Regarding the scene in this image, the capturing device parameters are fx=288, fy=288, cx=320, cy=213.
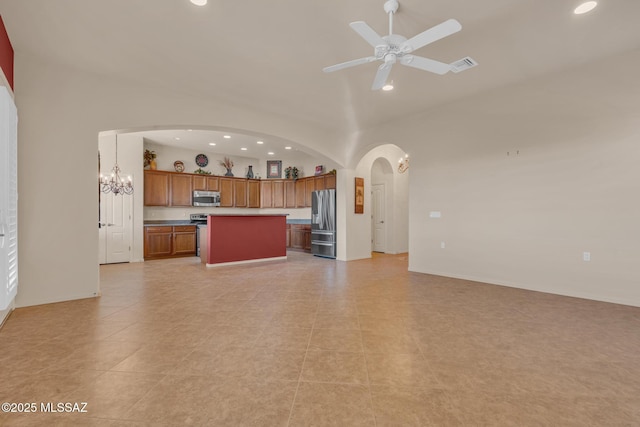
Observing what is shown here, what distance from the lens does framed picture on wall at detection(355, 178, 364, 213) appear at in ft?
24.2

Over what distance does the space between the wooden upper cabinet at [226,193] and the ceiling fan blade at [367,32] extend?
739 cm

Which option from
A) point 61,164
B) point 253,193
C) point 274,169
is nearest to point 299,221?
point 253,193

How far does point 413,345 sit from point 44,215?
4620mm

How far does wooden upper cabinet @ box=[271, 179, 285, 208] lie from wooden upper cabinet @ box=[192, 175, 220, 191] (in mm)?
1838

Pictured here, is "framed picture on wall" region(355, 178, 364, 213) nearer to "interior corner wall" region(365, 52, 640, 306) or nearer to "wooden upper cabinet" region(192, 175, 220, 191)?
"interior corner wall" region(365, 52, 640, 306)

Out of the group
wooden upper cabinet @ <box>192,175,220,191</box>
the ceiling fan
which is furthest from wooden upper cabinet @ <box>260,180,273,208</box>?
the ceiling fan

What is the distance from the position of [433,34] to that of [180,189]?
299 inches

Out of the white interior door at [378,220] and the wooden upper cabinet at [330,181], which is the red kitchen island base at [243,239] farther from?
the white interior door at [378,220]

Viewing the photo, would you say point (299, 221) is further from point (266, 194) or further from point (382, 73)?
point (382, 73)

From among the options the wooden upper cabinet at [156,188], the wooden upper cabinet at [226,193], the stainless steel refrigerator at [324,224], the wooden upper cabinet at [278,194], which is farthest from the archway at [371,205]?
the wooden upper cabinet at [156,188]

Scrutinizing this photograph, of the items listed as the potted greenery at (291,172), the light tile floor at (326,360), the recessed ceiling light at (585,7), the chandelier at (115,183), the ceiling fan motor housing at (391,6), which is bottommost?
the light tile floor at (326,360)

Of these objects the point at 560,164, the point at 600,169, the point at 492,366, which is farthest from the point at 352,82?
the point at 492,366

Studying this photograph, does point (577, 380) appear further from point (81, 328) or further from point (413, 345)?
point (81, 328)

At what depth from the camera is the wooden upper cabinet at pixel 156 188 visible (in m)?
7.57
